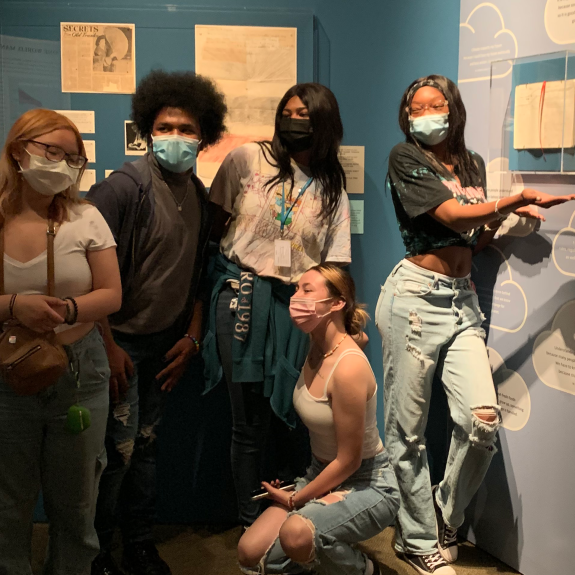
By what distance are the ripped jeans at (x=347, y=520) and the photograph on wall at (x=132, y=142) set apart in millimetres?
1481

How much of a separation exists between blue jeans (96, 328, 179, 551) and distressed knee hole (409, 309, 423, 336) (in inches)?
34.2

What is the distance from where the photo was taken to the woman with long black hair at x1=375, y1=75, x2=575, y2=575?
2.37m

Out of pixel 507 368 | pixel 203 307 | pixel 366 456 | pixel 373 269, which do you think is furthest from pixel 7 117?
pixel 507 368

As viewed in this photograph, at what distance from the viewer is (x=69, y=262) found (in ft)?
6.04

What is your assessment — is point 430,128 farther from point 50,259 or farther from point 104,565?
point 104,565

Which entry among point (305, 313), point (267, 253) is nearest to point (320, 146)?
point (267, 253)

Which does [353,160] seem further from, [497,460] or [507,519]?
[507,519]

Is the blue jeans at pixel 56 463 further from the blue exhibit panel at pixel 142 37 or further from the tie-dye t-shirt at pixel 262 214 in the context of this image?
the blue exhibit panel at pixel 142 37

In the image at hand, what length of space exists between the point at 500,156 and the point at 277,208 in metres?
0.85

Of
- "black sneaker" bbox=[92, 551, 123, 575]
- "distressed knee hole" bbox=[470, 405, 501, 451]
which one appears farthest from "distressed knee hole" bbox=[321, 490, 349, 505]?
"black sneaker" bbox=[92, 551, 123, 575]

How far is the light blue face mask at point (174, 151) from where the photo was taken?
2303 mm

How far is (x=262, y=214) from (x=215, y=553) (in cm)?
138

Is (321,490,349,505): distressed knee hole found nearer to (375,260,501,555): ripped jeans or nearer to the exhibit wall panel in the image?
(375,260,501,555): ripped jeans

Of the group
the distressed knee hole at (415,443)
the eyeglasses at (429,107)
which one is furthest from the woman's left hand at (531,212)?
the distressed knee hole at (415,443)
